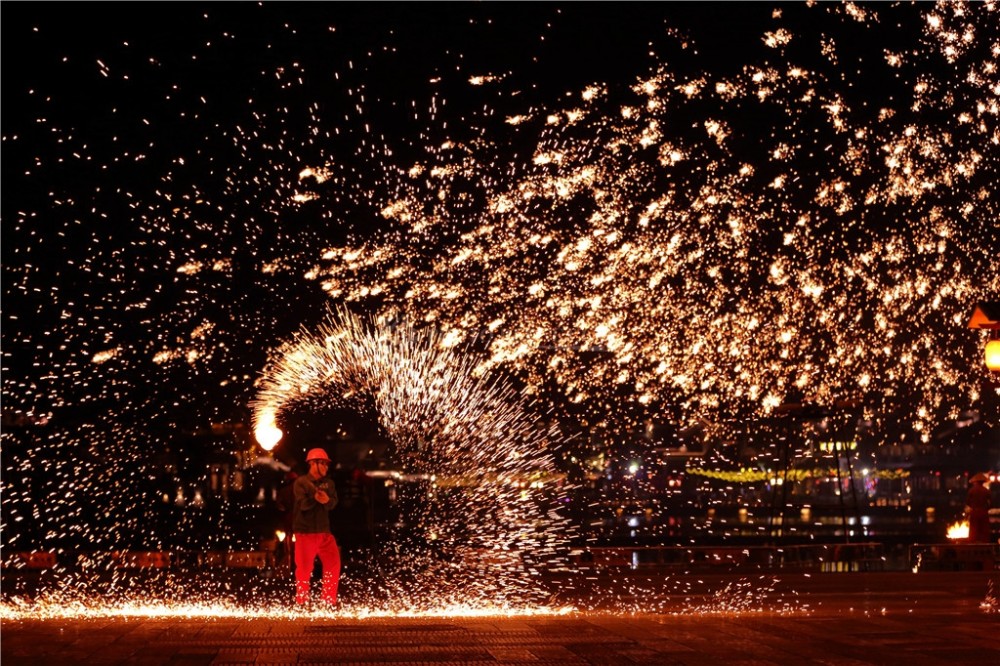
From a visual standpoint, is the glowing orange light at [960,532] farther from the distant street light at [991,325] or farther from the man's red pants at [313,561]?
the man's red pants at [313,561]

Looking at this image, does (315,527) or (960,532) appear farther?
(960,532)

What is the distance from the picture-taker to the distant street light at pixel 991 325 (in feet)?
49.7

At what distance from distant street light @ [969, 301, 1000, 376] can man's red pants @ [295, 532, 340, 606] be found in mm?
7852

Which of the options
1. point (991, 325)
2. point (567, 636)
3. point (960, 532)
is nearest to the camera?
point (567, 636)

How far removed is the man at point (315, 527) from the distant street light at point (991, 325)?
25.4 feet

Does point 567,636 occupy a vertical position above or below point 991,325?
below

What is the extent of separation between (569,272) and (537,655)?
562 inches

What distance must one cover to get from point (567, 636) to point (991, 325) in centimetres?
734

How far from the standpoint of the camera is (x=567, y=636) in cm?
1118

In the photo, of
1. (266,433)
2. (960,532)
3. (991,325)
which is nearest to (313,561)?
(991,325)

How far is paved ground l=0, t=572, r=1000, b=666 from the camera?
387 inches

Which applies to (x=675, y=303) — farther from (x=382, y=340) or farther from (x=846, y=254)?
(x=382, y=340)

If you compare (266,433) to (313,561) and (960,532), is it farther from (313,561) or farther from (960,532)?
(960,532)

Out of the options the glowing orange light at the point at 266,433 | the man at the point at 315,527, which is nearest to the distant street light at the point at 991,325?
the man at the point at 315,527
